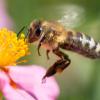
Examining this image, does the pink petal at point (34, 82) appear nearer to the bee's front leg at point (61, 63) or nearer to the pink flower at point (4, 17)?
the bee's front leg at point (61, 63)

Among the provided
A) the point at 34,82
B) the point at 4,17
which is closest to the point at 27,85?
the point at 34,82

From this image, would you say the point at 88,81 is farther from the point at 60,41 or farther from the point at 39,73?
the point at 60,41

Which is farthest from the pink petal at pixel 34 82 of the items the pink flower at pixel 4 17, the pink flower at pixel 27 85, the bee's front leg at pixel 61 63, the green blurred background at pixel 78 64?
the pink flower at pixel 4 17

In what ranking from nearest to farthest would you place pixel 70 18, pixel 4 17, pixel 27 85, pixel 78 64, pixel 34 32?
pixel 34 32
pixel 70 18
pixel 27 85
pixel 78 64
pixel 4 17

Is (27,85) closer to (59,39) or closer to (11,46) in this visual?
(11,46)

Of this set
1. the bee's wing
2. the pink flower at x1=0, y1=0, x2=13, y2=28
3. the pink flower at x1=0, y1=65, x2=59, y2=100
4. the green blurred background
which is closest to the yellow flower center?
the pink flower at x1=0, y1=65, x2=59, y2=100

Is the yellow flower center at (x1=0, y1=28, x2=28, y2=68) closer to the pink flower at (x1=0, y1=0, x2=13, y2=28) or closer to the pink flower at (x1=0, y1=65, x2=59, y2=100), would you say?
the pink flower at (x1=0, y1=65, x2=59, y2=100)

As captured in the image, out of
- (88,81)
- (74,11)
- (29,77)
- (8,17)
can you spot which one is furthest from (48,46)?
(8,17)
